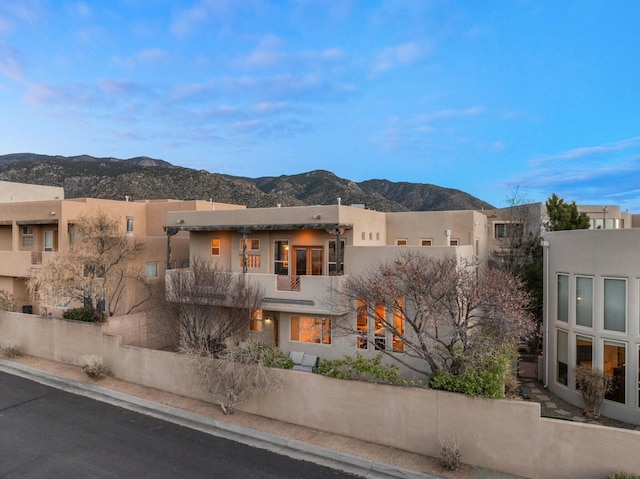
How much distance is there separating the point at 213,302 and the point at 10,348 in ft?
35.2

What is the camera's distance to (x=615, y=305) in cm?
1271

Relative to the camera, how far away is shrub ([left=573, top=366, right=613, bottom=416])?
12430mm

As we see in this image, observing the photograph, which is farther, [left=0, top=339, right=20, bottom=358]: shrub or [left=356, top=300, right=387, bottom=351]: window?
[left=0, top=339, right=20, bottom=358]: shrub

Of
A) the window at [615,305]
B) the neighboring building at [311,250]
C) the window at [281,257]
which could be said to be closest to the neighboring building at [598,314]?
the window at [615,305]

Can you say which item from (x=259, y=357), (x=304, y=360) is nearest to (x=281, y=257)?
(x=304, y=360)

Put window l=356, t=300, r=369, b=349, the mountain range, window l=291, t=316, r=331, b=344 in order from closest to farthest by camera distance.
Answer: window l=356, t=300, r=369, b=349
window l=291, t=316, r=331, b=344
the mountain range

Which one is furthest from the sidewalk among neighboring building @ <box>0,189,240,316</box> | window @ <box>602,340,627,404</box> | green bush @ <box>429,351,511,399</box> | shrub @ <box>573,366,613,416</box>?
neighboring building @ <box>0,189,240,316</box>

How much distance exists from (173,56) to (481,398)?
4040 centimetres

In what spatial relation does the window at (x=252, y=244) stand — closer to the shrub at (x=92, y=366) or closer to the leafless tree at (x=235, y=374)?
the leafless tree at (x=235, y=374)

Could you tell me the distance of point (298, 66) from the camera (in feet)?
183

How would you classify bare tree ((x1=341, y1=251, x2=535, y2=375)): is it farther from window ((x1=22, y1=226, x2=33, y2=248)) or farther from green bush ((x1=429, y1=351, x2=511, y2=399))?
window ((x1=22, y1=226, x2=33, y2=248))

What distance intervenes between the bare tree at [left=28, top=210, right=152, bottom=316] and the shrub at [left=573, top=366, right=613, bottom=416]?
19644 mm

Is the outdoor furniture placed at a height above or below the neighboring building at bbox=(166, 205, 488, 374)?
below

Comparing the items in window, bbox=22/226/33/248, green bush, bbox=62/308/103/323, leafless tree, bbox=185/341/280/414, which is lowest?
leafless tree, bbox=185/341/280/414
